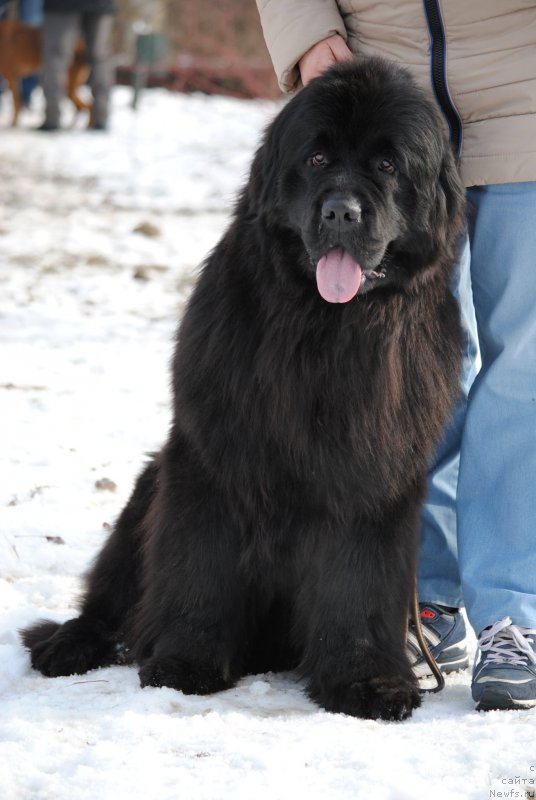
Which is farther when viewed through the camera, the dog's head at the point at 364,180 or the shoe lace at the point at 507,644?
the shoe lace at the point at 507,644

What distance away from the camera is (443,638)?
287cm

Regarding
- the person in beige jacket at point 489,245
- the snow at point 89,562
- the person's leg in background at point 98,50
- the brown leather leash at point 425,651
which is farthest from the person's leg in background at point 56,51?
the brown leather leash at point 425,651

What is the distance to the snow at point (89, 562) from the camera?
6.52 ft

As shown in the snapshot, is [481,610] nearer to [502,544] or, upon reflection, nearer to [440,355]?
[502,544]

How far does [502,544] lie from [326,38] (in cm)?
133

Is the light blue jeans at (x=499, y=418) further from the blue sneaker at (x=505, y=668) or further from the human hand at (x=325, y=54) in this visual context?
the human hand at (x=325, y=54)

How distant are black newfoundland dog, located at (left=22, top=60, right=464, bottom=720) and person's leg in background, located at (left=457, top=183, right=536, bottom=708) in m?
0.13

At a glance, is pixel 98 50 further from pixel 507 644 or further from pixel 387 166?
pixel 507 644

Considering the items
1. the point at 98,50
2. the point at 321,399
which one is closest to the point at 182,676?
the point at 321,399

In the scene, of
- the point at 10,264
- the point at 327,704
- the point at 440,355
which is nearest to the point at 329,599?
the point at 327,704

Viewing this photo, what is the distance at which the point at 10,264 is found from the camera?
734cm

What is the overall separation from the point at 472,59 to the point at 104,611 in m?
1.67

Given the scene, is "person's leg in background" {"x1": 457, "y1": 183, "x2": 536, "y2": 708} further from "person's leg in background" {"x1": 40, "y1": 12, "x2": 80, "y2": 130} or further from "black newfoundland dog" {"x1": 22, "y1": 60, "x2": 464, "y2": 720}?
"person's leg in background" {"x1": 40, "y1": 12, "x2": 80, "y2": 130}

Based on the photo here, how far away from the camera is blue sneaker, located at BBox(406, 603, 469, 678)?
2.83 m
